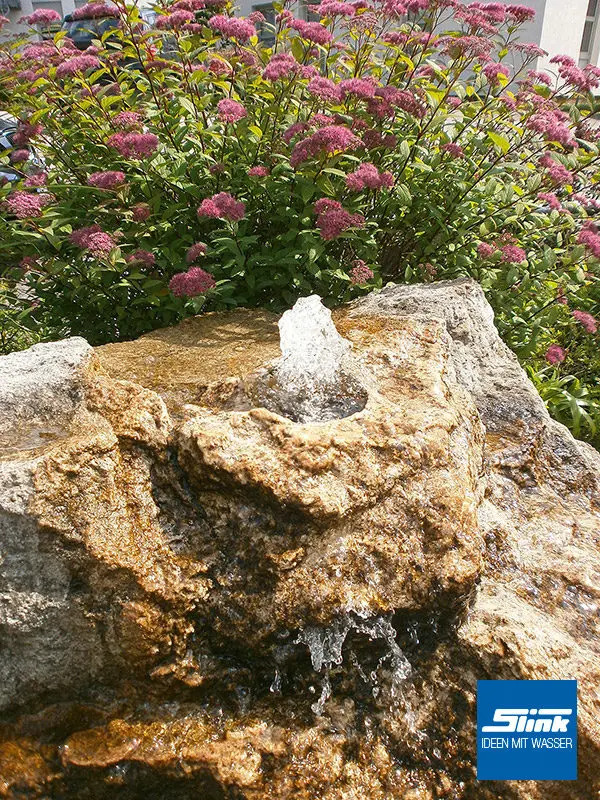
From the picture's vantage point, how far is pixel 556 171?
126 inches

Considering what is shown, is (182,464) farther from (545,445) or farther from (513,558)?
(545,445)

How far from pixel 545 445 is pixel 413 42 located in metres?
2.02

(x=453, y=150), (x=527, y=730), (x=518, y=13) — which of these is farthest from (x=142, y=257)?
(x=527, y=730)

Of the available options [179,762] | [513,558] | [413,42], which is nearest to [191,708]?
[179,762]

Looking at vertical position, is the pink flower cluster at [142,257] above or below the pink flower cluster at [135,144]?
below

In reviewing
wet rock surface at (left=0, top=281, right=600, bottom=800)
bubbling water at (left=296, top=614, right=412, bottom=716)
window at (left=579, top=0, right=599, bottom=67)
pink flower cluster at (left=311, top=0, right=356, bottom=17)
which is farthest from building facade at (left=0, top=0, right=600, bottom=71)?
bubbling water at (left=296, top=614, right=412, bottom=716)

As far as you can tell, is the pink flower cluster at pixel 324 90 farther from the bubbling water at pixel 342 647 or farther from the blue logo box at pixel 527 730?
the blue logo box at pixel 527 730

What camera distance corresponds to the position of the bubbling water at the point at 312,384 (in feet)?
7.88

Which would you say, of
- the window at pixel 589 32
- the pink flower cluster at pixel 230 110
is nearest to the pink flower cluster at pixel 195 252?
the pink flower cluster at pixel 230 110

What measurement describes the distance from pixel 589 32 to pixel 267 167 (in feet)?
51.6

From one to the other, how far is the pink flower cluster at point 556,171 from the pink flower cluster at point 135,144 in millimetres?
1878

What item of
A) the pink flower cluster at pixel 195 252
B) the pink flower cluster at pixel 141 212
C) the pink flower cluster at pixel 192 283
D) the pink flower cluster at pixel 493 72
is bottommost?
the pink flower cluster at pixel 192 283

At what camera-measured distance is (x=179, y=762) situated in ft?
6.26

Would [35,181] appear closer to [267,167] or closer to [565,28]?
[267,167]
